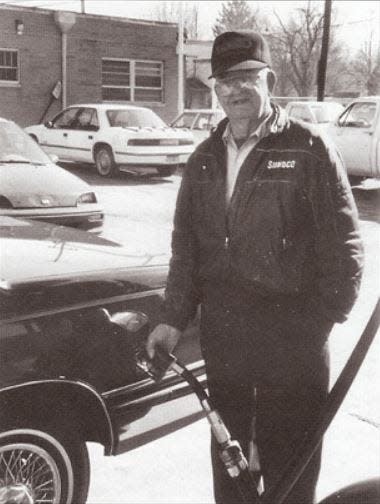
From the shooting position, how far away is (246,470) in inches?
83.5

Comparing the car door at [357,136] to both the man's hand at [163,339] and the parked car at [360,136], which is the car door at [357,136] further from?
the man's hand at [163,339]

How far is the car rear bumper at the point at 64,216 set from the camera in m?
6.57

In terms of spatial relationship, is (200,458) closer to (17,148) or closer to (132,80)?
(17,148)

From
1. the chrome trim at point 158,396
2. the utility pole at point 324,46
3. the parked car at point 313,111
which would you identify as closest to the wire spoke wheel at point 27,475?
the chrome trim at point 158,396

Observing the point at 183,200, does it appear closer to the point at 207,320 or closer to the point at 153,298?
the point at 207,320

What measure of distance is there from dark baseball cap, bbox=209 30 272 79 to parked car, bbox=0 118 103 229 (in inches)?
183

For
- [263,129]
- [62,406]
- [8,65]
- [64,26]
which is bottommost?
[62,406]

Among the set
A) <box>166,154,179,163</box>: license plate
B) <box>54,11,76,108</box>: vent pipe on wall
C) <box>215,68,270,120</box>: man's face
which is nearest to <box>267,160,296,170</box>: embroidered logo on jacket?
<box>215,68,270,120</box>: man's face

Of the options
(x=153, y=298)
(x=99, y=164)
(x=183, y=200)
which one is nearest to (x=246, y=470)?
(x=183, y=200)

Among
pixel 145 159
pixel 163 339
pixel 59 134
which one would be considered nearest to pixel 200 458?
pixel 163 339

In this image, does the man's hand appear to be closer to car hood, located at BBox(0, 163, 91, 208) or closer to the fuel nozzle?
the fuel nozzle

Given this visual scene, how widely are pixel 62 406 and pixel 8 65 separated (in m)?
19.7

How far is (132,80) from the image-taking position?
910 inches

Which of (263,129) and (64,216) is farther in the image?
(64,216)
